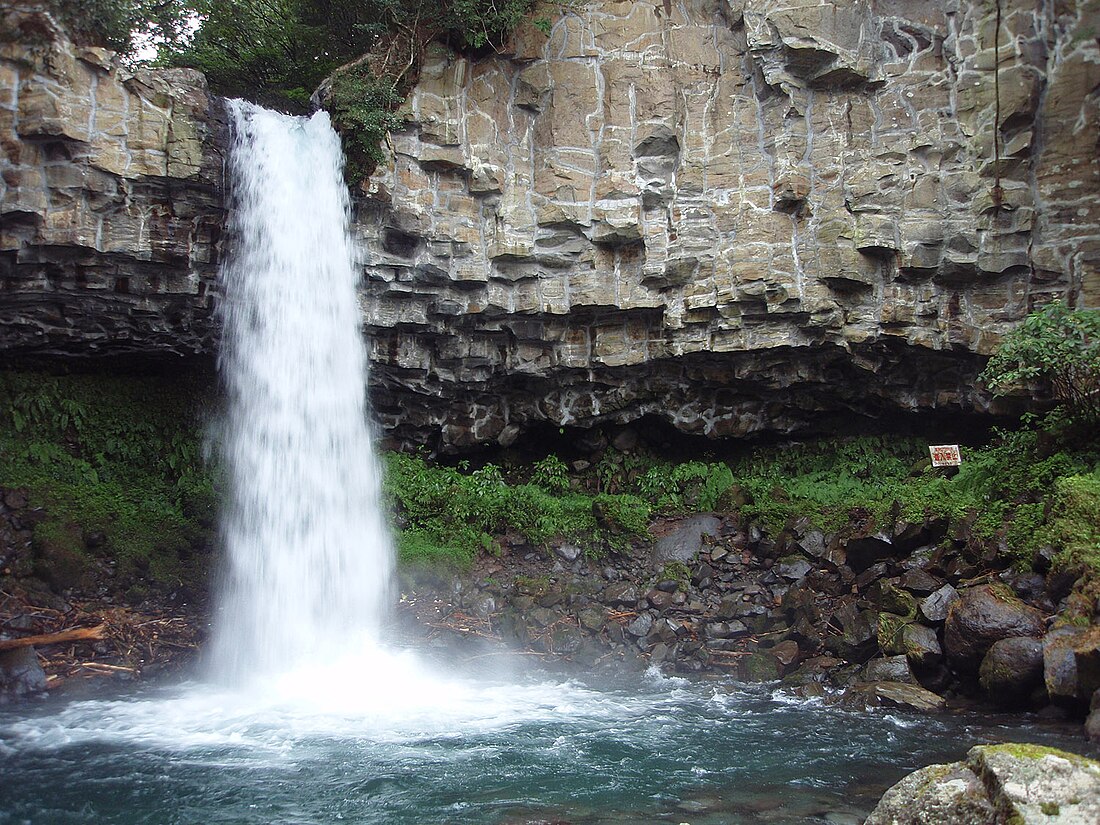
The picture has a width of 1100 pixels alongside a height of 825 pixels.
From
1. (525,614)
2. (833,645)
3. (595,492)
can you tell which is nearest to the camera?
(833,645)

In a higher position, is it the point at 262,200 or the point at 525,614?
the point at 262,200

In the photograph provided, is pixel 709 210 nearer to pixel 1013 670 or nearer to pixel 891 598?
pixel 891 598

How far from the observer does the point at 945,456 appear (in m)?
11.6

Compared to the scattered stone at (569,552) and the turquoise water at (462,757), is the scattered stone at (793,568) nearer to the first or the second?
the turquoise water at (462,757)

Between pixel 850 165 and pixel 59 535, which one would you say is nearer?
pixel 59 535

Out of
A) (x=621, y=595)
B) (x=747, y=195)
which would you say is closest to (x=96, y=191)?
(x=621, y=595)

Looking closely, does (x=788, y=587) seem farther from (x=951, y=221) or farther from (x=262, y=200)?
(x=262, y=200)

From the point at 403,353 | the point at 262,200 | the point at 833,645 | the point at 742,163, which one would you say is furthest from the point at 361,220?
the point at 833,645

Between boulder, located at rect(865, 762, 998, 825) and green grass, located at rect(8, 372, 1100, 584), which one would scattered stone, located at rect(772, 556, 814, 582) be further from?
boulder, located at rect(865, 762, 998, 825)

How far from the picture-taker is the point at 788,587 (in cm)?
1101

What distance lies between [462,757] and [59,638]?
5.37 m

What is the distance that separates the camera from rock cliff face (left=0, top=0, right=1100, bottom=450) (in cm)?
1139

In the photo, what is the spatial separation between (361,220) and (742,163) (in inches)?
225

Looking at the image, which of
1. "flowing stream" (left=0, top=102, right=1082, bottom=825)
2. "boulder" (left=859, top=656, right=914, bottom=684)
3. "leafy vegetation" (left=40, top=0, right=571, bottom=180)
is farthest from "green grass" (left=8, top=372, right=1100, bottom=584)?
"leafy vegetation" (left=40, top=0, right=571, bottom=180)
